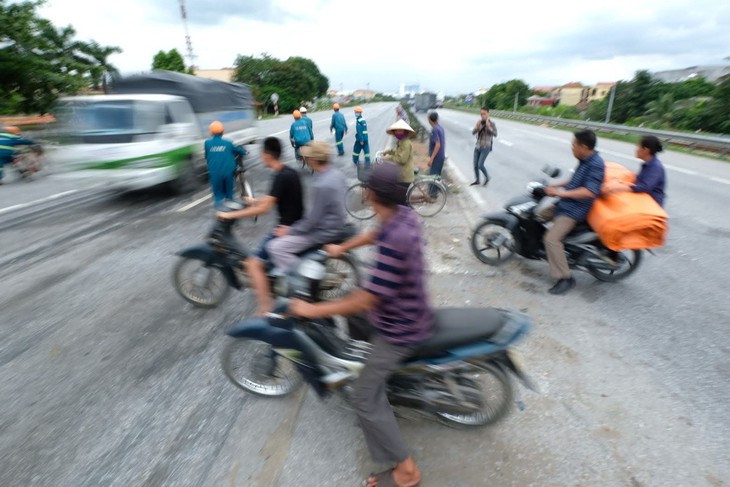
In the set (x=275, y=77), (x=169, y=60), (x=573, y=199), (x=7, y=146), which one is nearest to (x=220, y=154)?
(x=573, y=199)

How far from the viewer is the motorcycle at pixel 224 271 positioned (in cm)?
372

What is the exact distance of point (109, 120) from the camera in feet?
26.4

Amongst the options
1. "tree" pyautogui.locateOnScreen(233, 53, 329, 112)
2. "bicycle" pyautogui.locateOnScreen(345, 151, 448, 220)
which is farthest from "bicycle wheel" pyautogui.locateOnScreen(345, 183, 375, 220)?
"tree" pyautogui.locateOnScreen(233, 53, 329, 112)

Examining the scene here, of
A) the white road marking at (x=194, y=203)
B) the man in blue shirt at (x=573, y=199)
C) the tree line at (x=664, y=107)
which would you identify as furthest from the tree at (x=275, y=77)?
the man in blue shirt at (x=573, y=199)

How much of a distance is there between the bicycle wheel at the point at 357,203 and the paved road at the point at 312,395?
2.17m

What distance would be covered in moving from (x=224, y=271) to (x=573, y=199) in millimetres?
3649

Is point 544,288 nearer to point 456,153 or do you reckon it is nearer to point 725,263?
point 725,263

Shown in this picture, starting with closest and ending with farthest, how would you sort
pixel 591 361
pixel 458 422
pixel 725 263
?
pixel 458 422
pixel 591 361
pixel 725 263

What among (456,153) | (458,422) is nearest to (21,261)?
(458,422)

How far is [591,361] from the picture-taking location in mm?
3232

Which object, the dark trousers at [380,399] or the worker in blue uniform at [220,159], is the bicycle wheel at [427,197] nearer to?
the worker in blue uniform at [220,159]

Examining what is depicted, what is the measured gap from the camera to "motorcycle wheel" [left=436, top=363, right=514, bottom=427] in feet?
7.98

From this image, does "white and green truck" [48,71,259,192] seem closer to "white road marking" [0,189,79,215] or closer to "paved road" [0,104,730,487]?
"white road marking" [0,189,79,215]

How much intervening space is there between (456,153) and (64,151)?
11.9 m
